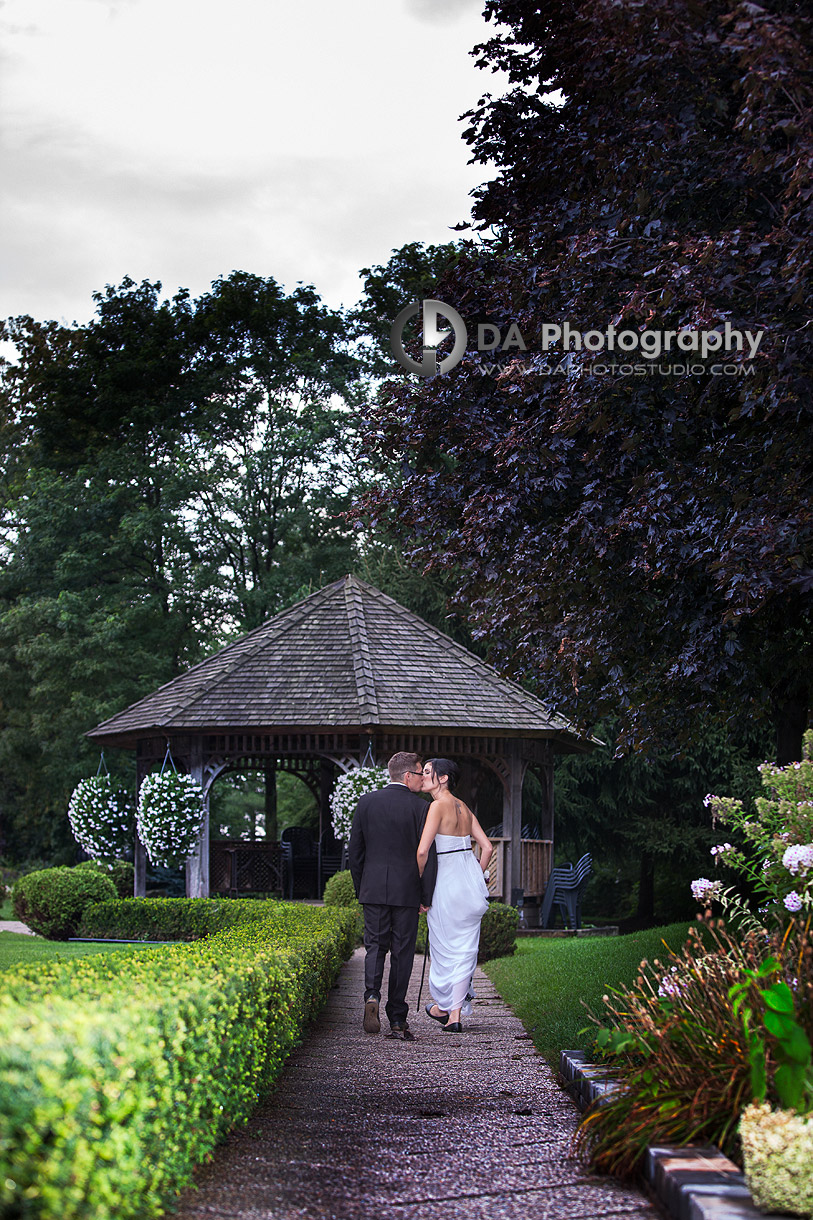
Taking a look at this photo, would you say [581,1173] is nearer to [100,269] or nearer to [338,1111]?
[338,1111]

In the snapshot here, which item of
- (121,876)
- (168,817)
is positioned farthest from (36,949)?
(121,876)

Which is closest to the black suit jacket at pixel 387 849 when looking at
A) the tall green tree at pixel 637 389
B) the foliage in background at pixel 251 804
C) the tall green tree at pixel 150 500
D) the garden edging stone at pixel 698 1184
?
the tall green tree at pixel 637 389

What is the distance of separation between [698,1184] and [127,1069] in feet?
5.78

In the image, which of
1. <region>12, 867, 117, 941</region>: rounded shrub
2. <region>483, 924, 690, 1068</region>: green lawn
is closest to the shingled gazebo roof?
<region>12, 867, 117, 941</region>: rounded shrub

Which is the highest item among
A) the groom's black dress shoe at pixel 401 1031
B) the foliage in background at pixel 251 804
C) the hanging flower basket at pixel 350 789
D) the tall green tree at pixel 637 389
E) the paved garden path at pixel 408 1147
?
the tall green tree at pixel 637 389

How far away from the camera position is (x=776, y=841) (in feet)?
16.8

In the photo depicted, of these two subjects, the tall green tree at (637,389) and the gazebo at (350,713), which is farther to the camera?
the gazebo at (350,713)

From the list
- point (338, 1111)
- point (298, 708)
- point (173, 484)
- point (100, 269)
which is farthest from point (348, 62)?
point (100, 269)

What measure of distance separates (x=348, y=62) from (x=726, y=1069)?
8425mm

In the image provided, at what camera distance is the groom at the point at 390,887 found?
7.56 metres

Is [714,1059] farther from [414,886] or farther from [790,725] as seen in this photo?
[790,725]

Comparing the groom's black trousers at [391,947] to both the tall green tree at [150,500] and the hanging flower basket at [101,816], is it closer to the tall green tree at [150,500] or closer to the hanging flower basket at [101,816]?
the hanging flower basket at [101,816]

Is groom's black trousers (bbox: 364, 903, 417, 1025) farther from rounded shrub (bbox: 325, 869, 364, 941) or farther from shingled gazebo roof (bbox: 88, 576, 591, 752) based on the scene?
shingled gazebo roof (bbox: 88, 576, 591, 752)

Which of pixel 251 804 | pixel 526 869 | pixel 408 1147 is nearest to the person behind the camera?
pixel 408 1147
